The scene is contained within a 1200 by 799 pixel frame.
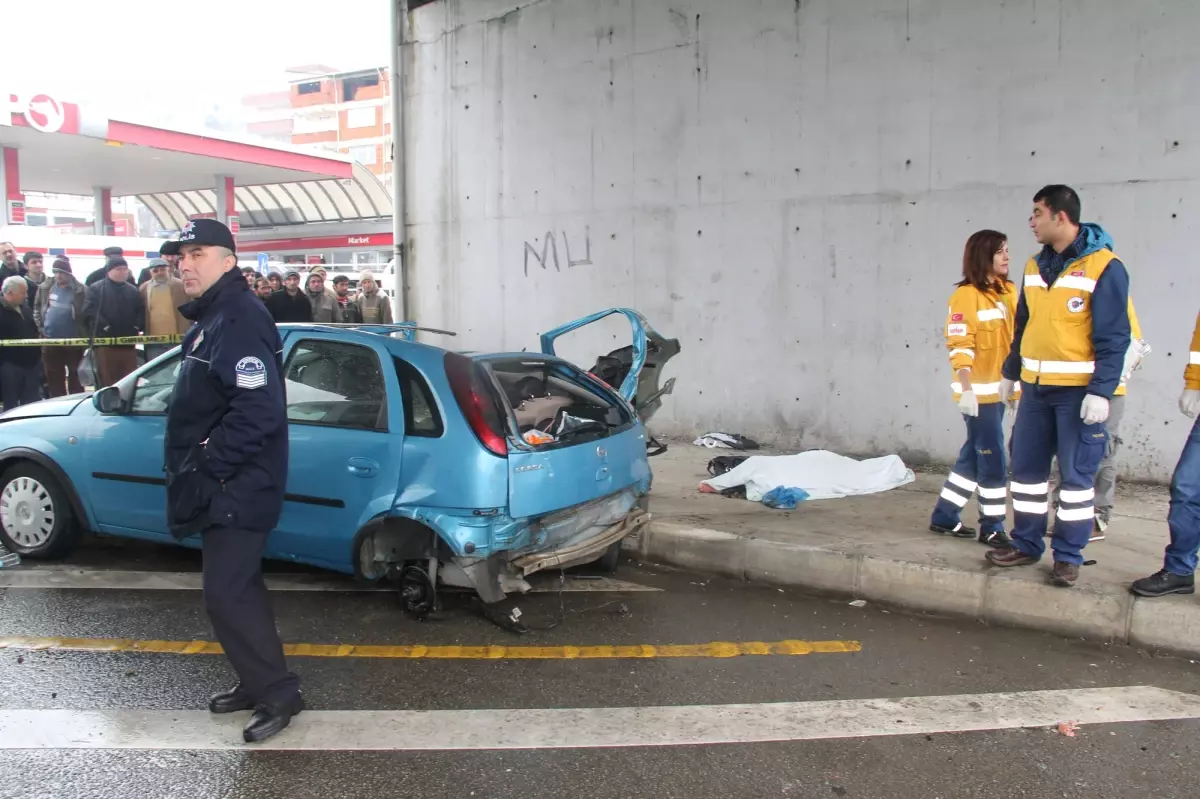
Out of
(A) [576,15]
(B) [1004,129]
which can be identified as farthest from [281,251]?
(B) [1004,129]

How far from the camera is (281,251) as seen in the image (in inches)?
1547

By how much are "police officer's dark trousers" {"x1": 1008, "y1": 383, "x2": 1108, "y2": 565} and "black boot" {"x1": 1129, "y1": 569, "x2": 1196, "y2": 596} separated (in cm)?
30

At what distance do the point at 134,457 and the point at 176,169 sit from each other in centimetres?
2815

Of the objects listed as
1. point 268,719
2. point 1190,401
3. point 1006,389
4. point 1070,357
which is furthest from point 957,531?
point 268,719

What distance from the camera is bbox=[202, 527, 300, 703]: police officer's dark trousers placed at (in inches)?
126

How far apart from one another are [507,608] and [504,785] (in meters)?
1.71

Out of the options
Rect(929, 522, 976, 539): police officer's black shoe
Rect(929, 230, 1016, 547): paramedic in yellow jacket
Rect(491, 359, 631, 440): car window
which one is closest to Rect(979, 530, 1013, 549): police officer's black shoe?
Rect(929, 230, 1016, 547): paramedic in yellow jacket

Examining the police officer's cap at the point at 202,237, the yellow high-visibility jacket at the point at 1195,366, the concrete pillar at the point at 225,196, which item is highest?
the concrete pillar at the point at 225,196

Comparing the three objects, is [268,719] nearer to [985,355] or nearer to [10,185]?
[985,355]

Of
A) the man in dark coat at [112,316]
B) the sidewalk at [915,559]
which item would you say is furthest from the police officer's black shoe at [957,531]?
the man in dark coat at [112,316]

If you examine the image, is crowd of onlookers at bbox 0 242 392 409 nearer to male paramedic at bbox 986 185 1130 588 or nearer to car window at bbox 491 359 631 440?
car window at bbox 491 359 631 440

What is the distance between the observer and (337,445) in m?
4.43

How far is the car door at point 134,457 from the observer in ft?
16.3

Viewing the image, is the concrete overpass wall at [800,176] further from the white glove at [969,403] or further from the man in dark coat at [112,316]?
the man in dark coat at [112,316]
